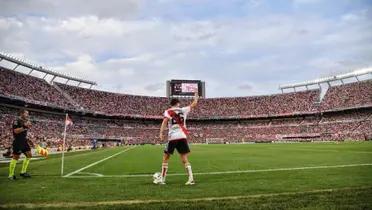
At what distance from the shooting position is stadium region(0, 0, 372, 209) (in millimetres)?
7527

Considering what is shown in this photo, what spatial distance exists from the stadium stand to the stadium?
0.98 ft

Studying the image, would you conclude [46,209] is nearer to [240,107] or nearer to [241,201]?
[241,201]

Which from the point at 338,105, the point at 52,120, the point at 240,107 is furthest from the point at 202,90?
the point at 52,120

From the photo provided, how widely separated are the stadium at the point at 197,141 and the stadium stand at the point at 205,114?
30 centimetres

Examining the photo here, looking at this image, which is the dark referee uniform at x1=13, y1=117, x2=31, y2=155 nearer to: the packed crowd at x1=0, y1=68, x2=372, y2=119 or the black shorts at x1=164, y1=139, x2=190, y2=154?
the black shorts at x1=164, y1=139, x2=190, y2=154

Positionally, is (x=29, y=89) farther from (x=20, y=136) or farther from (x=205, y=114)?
(x=20, y=136)

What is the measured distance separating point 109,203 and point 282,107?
100 meters

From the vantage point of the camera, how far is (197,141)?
10181 cm

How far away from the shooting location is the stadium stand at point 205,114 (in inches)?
2879

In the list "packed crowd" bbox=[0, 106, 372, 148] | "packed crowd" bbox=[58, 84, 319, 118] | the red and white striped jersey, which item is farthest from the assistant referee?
"packed crowd" bbox=[58, 84, 319, 118]

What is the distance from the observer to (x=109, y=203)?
23.5ft

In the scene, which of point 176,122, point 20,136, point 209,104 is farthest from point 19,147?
point 209,104

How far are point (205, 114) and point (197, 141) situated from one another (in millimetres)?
11187

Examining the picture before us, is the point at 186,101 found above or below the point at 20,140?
above
